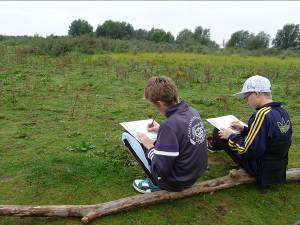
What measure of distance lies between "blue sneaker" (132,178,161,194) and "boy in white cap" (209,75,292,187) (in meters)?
1.09

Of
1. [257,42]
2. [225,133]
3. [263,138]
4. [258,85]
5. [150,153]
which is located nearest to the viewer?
[150,153]

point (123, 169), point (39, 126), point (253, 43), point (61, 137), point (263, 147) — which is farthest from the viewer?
point (253, 43)

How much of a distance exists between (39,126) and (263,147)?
471 cm

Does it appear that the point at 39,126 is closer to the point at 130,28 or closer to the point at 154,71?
the point at 154,71

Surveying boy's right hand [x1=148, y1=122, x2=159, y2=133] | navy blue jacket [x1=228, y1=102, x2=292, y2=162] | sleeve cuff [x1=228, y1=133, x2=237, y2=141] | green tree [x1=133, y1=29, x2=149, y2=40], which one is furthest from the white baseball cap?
green tree [x1=133, y1=29, x2=149, y2=40]

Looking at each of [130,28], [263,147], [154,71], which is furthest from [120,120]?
[130,28]

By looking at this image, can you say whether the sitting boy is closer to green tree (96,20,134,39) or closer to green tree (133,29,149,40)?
Result: green tree (96,20,134,39)

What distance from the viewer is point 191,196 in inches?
192

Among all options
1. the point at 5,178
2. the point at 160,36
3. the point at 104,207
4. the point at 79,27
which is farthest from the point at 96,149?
the point at 160,36

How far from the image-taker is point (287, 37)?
5566 cm

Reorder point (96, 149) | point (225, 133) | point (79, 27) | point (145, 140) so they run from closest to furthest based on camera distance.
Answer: point (145, 140)
point (225, 133)
point (96, 149)
point (79, 27)

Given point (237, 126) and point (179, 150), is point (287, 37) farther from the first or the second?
point (179, 150)

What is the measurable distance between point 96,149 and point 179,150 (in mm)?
2489

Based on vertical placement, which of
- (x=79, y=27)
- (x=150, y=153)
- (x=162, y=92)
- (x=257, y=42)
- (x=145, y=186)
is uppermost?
(x=79, y=27)
